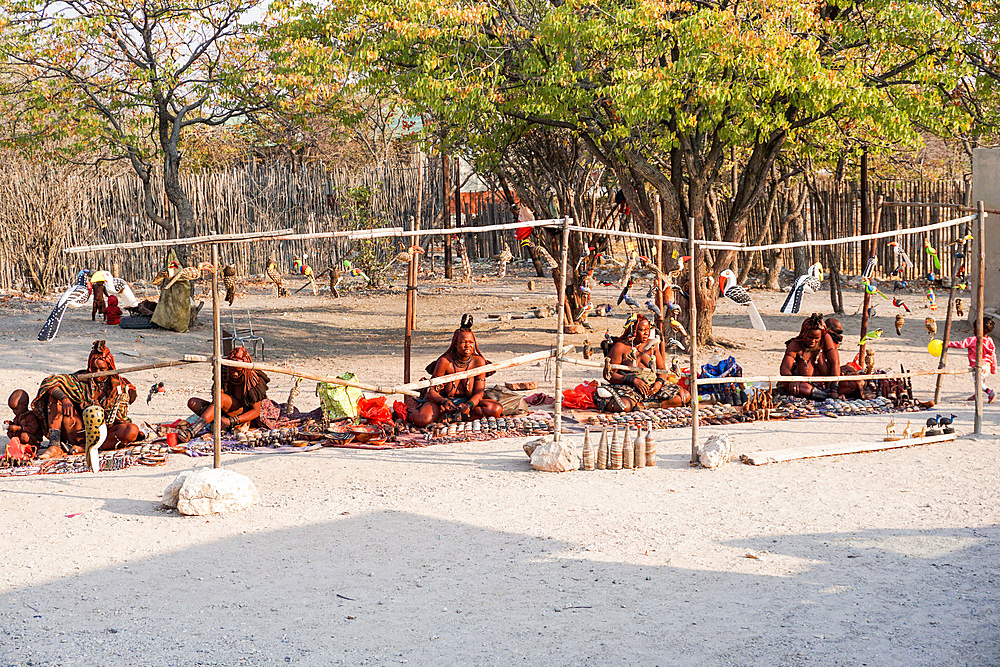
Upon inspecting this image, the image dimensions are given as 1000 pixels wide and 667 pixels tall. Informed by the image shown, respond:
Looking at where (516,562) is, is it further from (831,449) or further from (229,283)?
(229,283)

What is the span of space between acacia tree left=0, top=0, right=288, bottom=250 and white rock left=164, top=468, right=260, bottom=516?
11613mm

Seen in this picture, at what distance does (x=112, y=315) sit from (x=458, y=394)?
7.08 meters

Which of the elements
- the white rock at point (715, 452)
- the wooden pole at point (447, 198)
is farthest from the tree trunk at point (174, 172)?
the white rock at point (715, 452)

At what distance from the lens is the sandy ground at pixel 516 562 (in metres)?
4.50

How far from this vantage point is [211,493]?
6.36 m

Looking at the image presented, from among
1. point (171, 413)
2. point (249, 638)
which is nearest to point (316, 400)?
point (171, 413)

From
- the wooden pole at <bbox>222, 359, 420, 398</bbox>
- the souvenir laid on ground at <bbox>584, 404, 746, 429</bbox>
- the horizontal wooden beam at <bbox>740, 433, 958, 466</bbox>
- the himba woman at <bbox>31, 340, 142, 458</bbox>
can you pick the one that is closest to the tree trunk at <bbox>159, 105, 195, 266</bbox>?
the himba woman at <bbox>31, 340, 142, 458</bbox>

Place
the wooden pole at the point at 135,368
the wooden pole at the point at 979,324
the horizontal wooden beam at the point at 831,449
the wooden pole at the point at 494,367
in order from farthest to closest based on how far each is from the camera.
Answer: the wooden pole at the point at 979,324 < the wooden pole at the point at 494,367 < the horizontal wooden beam at the point at 831,449 < the wooden pole at the point at 135,368

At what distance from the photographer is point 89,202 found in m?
20.2

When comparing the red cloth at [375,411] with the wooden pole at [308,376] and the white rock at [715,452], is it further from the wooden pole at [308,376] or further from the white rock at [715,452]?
the white rock at [715,452]

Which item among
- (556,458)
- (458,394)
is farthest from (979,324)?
(458,394)

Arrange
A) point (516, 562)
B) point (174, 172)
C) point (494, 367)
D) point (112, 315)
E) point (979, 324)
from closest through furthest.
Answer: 1. point (516, 562)
2. point (494, 367)
3. point (979, 324)
4. point (112, 315)
5. point (174, 172)

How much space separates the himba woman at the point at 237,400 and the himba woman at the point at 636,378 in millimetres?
3160

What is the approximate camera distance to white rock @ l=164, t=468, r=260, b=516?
20.7ft
